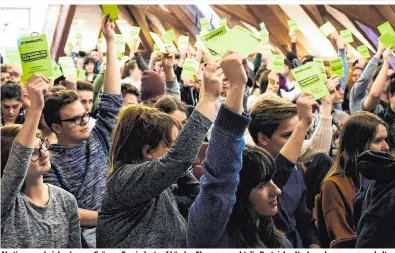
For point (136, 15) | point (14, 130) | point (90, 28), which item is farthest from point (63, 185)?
point (90, 28)

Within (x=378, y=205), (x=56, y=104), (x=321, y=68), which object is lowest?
(x=321, y=68)

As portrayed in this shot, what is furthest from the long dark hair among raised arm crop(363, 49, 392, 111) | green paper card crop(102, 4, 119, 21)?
raised arm crop(363, 49, 392, 111)

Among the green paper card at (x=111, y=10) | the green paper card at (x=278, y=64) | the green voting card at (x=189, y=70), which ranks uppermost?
the green paper card at (x=111, y=10)

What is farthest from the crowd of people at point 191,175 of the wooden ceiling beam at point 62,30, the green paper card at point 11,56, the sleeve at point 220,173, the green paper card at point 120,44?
the wooden ceiling beam at point 62,30

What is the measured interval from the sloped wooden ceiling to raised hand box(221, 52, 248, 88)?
7.29 m

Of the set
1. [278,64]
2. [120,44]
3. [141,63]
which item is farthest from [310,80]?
[120,44]

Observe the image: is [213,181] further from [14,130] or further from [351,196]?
[351,196]

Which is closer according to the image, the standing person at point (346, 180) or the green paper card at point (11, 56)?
the standing person at point (346, 180)

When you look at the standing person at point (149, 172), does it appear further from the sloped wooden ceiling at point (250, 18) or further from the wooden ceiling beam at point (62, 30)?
the wooden ceiling beam at point (62, 30)

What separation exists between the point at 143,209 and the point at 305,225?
1.03 metres

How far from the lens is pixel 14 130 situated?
2.79 m

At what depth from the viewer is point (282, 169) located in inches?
120

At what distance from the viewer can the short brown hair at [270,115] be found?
10.9 feet

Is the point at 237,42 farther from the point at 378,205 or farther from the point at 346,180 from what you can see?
the point at 346,180
